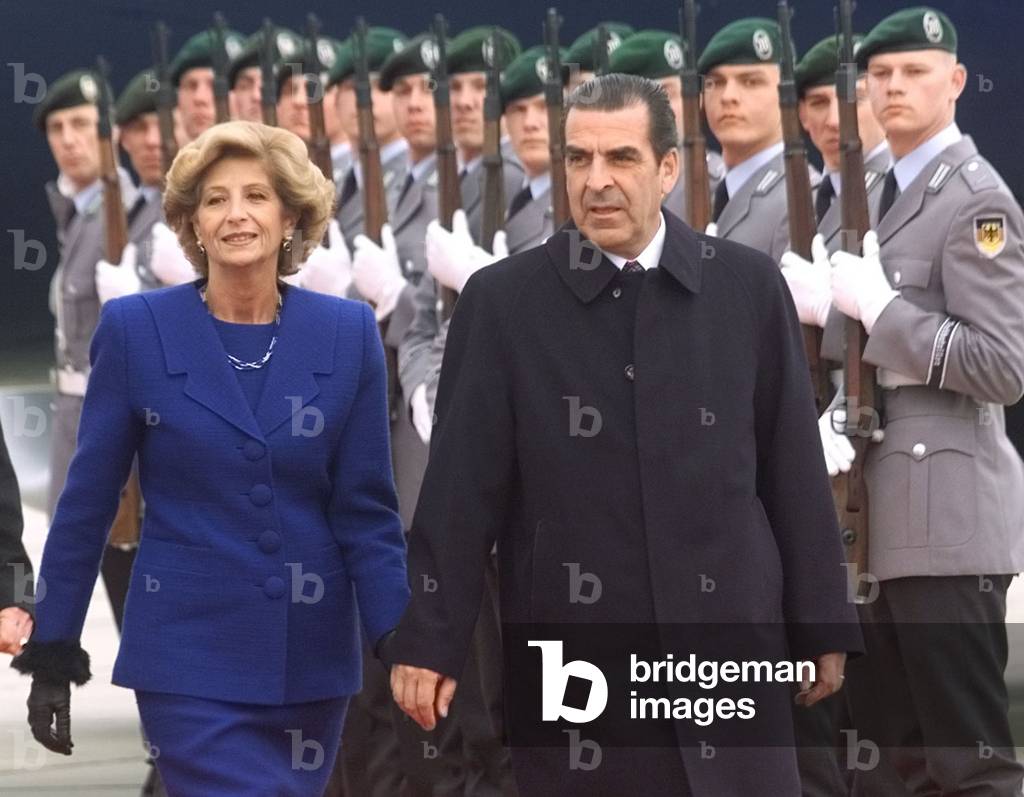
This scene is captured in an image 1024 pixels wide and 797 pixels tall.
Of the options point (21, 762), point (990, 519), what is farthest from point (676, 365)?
point (21, 762)

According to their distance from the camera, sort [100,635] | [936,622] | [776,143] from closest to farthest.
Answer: [936,622] < [776,143] < [100,635]

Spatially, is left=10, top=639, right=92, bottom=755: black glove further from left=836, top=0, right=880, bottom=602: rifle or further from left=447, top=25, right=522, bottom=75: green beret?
left=447, top=25, right=522, bottom=75: green beret

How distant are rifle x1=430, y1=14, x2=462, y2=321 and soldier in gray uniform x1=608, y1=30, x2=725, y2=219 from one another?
2.11 feet

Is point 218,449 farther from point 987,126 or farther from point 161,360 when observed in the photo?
point 987,126

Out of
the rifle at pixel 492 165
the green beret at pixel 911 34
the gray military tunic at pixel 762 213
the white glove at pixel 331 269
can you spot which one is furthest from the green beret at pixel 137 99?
the green beret at pixel 911 34

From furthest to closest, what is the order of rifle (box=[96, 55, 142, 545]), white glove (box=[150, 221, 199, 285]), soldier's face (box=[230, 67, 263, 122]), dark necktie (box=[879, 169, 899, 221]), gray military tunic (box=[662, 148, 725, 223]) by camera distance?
soldier's face (box=[230, 67, 263, 122]), white glove (box=[150, 221, 199, 285]), rifle (box=[96, 55, 142, 545]), gray military tunic (box=[662, 148, 725, 223]), dark necktie (box=[879, 169, 899, 221])

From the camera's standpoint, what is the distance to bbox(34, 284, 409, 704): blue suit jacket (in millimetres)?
5559

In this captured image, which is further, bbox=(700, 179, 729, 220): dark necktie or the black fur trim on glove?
bbox=(700, 179, 729, 220): dark necktie

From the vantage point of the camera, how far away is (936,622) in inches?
273

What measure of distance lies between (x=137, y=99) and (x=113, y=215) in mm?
704

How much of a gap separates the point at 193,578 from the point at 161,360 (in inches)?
17.7

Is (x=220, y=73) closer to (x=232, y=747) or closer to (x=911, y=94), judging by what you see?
(x=911, y=94)

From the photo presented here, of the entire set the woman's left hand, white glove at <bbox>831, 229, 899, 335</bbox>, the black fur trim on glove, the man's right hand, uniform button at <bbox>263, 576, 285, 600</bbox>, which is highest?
white glove at <bbox>831, 229, 899, 335</bbox>

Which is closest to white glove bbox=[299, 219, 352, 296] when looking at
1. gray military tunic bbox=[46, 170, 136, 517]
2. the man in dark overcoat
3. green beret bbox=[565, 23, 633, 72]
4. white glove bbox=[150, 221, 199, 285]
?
white glove bbox=[150, 221, 199, 285]
